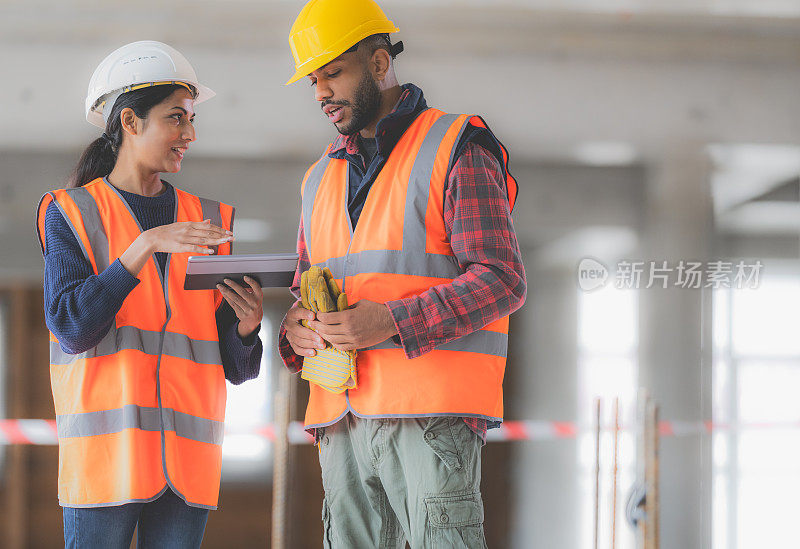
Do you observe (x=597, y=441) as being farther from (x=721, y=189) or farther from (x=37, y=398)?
(x=37, y=398)

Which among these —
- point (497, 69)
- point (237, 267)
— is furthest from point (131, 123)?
point (497, 69)

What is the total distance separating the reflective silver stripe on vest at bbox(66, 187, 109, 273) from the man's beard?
0.56m

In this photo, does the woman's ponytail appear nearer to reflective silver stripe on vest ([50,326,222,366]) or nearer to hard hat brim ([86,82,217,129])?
hard hat brim ([86,82,217,129])

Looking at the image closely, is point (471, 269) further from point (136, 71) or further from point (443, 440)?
point (136, 71)

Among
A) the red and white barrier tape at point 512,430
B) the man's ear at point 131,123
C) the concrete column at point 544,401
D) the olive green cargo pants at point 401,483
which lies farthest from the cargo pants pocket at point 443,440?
the concrete column at point 544,401

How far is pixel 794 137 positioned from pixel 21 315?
5182 millimetres

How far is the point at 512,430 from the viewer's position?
4.77 meters

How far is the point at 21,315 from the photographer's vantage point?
5875 millimetres

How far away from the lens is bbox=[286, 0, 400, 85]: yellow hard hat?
1.75 m

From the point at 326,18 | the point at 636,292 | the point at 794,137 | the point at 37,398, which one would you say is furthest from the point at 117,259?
the point at 37,398

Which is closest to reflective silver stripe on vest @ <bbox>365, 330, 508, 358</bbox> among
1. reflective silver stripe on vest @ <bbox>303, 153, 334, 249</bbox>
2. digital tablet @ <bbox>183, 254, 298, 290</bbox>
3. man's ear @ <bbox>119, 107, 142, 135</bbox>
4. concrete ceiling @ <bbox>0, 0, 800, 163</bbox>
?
digital tablet @ <bbox>183, 254, 298, 290</bbox>

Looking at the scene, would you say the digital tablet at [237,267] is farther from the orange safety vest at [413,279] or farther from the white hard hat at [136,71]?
the white hard hat at [136,71]

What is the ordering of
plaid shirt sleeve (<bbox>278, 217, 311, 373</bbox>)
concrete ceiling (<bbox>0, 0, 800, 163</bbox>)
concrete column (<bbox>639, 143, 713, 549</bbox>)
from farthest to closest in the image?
concrete column (<bbox>639, 143, 713, 549</bbox>) < concrete ceiling (<bbox>0, 0, 800, 163</bbox>) < plaid shirt sleeve (<bbox>278, 217, 311, 373</bbox>)

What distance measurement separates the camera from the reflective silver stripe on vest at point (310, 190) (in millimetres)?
1930
